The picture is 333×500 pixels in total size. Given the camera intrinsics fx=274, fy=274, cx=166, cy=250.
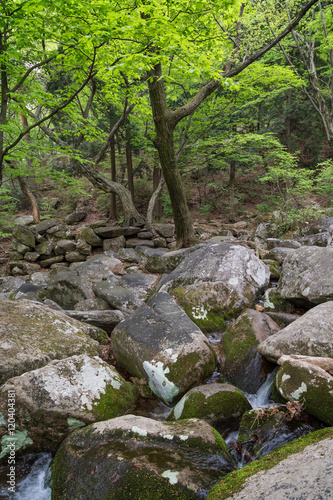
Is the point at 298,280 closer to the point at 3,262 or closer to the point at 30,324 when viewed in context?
the point at 30,324

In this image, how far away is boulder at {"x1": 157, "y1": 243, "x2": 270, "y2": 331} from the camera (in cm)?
441

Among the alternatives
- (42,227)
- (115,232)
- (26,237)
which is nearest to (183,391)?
(115,232)

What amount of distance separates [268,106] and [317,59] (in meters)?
3.46

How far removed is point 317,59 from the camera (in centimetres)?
1590

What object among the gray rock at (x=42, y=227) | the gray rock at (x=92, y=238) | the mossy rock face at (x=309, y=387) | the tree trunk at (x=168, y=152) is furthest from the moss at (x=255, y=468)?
the gray rock at (x=42, y=227)

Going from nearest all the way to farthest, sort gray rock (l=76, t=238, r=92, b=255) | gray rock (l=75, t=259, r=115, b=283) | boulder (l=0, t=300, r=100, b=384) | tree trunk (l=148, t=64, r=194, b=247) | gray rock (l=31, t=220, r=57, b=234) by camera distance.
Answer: boulder (l=0, t=300, r=100, b=384) → tree trunk (l=148, t=64, r=194, b=247) → gray rock (l=75, t=259, r=115, b=283) → gray rock (l=76, t=238, r=92, b=255) → gray rock (l=31, t=220, r=57, b=234)

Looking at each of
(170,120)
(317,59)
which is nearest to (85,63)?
(170,120)

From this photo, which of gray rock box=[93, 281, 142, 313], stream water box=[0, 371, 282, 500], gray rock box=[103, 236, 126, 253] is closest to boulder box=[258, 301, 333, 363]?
stream water box=[0, 371, 282, 500]

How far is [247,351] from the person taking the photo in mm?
3395

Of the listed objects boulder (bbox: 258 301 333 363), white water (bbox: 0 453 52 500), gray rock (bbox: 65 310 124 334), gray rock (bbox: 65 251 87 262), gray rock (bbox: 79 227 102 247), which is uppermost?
gray rock (bbox: 79 227 102 247)

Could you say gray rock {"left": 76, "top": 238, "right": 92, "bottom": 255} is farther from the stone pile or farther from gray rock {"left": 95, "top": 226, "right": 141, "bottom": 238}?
gray rock {"left": 95, "top": 226, "right": 141, "bottom": 238}

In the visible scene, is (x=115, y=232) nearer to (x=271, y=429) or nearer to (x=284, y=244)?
(x=284, y=244)

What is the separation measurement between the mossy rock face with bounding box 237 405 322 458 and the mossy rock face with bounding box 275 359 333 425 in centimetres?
12

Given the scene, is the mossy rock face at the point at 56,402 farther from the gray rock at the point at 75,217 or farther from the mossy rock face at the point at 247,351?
the gray rock at the point at 75,217
